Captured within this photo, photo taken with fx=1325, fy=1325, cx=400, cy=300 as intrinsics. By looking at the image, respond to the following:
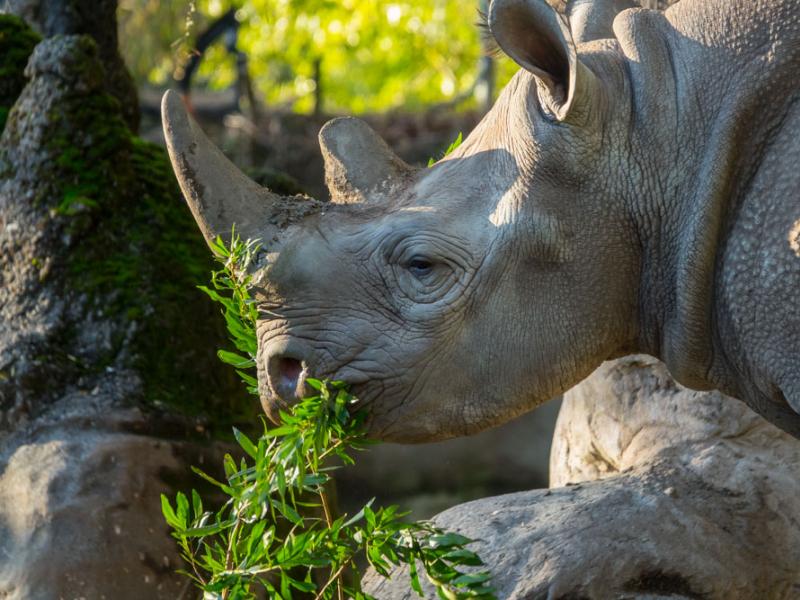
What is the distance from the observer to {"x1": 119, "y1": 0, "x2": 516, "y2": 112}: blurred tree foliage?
14094 millimetres

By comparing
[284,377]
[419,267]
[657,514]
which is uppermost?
[419,267]

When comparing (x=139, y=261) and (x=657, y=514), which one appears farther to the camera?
(x=139, y=261)

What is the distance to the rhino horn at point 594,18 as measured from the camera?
3.78 meters

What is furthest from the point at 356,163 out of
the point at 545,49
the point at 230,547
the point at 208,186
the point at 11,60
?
the point at 11,60

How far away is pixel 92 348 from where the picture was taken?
14.5 feet

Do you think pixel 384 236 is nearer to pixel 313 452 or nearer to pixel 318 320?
pixel 318 320

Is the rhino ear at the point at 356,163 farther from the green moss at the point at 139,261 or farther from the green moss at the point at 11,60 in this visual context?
the green moss at the point at 11,60

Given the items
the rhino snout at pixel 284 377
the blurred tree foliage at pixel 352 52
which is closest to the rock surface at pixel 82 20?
the rhino snout at pixel 284 377

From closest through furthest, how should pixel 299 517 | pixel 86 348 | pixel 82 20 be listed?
pixel 299 517, pixel 86 348, pixel 82 20

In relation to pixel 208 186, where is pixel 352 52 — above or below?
below

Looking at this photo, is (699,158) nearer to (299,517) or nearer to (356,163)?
(356,163)

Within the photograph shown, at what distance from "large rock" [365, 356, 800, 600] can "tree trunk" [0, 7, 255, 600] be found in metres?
0.81

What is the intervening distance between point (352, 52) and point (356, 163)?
13.7 metres

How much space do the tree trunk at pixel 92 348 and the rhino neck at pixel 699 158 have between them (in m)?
1.76
